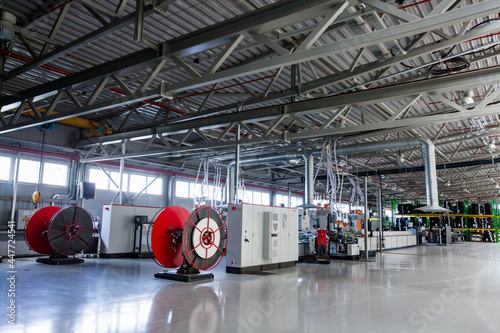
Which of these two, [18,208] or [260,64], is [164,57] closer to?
[260,64]

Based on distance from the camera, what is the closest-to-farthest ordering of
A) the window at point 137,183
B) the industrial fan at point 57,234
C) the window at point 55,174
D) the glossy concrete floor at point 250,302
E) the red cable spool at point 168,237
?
the glossy concrete floor at point 250,302, the red cable spool at point 168,237, the industrial fan at point 57,234, the window at point 55,174, the window at point 137,183

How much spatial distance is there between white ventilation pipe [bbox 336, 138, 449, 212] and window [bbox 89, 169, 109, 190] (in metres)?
10.3

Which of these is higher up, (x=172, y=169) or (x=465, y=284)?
(x=172, y=169)

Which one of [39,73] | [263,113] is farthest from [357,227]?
[39,73]

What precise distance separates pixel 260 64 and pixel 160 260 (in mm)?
5407

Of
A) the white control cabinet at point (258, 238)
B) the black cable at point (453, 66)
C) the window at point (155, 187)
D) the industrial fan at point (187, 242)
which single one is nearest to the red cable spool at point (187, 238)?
the industrial fan at point (187, 242)

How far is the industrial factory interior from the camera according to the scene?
5355mm

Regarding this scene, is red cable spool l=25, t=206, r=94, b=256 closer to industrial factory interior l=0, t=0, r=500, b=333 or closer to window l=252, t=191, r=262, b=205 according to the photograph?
industrial factory interior l=0, t=0, r=500, b=333

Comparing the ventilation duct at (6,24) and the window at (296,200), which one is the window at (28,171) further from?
the window at (296,200)

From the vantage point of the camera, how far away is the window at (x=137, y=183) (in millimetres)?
17195

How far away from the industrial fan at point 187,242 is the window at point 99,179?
8184 millimetres

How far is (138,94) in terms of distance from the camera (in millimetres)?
7266

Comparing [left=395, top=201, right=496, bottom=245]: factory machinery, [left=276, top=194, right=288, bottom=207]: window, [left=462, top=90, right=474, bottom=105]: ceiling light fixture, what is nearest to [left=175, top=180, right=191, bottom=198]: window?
[left=276, top=194, right=288, bottom=207]: window

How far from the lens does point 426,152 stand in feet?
40.4
